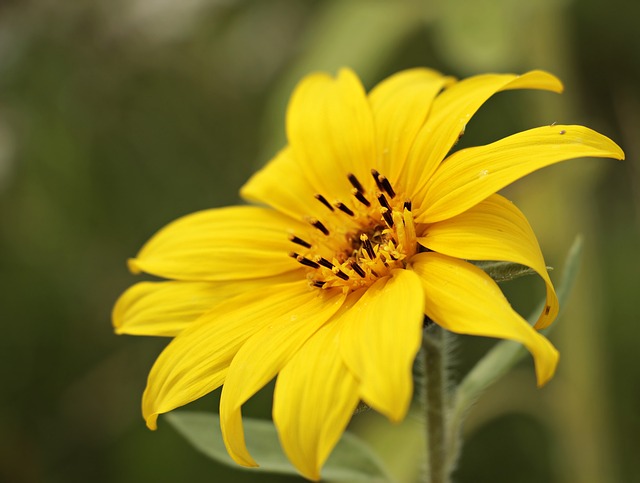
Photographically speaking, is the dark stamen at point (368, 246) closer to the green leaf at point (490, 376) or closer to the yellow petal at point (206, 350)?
the yellow petal at point (206, 350)

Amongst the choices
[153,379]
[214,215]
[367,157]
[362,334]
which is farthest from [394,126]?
[153,379]

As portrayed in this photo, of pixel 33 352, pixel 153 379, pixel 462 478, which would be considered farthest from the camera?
pixel 33 352

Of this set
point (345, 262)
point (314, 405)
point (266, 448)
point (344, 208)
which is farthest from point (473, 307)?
point (266, 448)

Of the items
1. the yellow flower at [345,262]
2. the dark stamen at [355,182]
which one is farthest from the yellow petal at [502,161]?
the dark stamen at [355,182]

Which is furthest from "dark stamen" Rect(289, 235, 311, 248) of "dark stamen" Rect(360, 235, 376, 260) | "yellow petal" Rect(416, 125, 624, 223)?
"yellow petal" Rect(416, 125, 624, 223)

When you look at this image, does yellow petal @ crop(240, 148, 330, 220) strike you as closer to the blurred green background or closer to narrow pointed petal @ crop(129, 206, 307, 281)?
narrow pointed petal @ crop(129, 206, 307, 281)

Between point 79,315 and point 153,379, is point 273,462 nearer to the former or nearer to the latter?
point 153,379

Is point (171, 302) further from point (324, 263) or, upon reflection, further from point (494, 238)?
point (494, 238)
